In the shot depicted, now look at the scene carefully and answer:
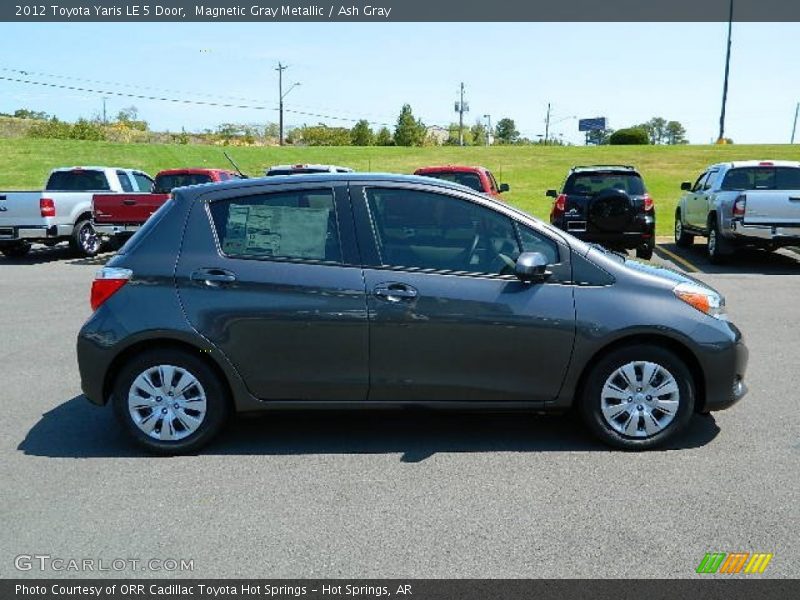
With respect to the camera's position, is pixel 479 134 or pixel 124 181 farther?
pixel 479 134

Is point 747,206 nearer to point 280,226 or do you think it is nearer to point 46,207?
point 280,226

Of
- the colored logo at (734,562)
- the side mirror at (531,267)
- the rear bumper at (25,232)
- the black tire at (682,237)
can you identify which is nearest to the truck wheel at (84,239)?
the rear bumper at (25,232)

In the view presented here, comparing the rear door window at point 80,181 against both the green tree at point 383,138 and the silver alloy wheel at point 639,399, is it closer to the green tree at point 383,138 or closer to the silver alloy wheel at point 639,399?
the silver alloy wheel at point 639,399

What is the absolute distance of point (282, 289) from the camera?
4.27m

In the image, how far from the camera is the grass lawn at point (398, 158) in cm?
4253

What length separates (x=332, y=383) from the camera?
14.2 feet

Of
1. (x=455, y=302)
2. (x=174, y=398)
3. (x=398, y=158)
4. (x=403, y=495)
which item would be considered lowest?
(x=403, y=495)

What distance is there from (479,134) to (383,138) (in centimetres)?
3450

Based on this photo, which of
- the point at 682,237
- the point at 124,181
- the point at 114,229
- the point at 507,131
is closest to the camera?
the point at 114,229

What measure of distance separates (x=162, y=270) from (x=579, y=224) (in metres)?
9.28

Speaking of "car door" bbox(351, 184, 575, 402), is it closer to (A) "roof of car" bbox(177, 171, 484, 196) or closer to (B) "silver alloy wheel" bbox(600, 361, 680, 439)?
(A) "roof of car" bbox(177, 171, 484, 196)

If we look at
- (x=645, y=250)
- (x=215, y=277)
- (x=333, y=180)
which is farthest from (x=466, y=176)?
(x=215, y=277)
